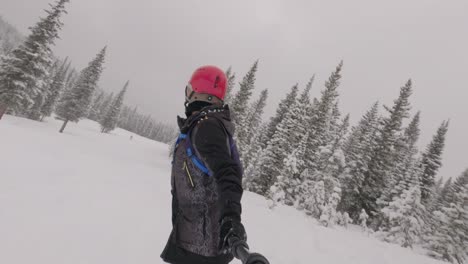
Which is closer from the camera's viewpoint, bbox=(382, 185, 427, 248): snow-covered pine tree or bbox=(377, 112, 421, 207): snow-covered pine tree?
bbox=(382, 185, 427, 248): snow-covered pine tree

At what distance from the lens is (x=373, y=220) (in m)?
29.5

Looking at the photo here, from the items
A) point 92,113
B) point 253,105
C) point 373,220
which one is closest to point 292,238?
point 373,220

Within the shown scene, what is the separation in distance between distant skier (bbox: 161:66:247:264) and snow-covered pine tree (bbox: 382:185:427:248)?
20.9m

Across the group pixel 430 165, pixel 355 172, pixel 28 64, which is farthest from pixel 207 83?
pixel 28 64

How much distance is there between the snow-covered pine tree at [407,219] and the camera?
19875 millimetres

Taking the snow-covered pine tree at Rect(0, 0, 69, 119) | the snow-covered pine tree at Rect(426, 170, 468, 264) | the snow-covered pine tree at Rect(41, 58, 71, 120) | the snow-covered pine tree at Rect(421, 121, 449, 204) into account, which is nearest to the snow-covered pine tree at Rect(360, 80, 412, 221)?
the snow-covered pine tree at Rect(421, 121, 449, 204)

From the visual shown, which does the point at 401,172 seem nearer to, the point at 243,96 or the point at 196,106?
the point at 243,96

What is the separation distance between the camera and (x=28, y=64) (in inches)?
1230

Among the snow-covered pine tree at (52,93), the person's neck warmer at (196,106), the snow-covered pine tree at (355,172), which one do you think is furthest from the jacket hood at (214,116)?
the snow-covered pine tree at (52,93)

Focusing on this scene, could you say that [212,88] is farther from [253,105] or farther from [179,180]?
[253,105]

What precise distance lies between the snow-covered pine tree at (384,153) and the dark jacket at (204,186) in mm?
29379

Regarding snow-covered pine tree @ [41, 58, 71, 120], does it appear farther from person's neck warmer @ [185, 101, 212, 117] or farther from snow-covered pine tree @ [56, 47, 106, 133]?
person's neck warmer @ [185, 101, 212, 117]

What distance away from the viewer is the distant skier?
97.4 inches

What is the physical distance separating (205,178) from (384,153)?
99.6 feet
